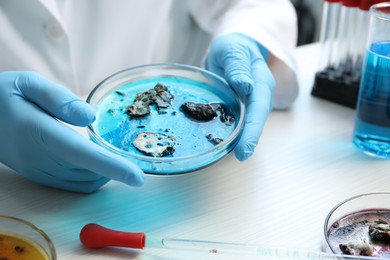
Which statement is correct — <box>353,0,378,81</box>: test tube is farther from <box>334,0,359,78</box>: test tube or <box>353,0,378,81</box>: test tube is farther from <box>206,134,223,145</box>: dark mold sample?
<box>206,134,223,145</box>: dark mold sample

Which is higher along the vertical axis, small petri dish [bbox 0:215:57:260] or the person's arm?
the person's arm

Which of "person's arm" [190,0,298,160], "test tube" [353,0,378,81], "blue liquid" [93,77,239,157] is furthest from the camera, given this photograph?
"test tube" [353,0,378,81]

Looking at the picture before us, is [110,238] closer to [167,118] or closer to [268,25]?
[167,118]

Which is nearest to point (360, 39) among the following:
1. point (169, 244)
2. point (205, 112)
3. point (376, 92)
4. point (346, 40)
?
point (346, 40)

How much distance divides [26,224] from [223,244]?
0.83ft

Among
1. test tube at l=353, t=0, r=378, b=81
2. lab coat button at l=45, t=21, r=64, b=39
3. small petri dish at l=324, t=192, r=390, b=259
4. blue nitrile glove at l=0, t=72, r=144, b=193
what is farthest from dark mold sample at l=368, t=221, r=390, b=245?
lab coat button at l=45, t=21, r=64, b=39

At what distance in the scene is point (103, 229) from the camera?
718 mm

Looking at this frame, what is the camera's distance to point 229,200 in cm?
81

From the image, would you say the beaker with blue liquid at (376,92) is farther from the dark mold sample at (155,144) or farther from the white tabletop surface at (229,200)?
the dark mold sample at (155,144)

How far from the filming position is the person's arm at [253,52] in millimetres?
870

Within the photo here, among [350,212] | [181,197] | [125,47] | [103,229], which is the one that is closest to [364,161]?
[350,212]

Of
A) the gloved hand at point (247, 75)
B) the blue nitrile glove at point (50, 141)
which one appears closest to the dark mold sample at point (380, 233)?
the gloved hand at point (247, 75)

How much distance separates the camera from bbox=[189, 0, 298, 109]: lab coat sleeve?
41.5 inches

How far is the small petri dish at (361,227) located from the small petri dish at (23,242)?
344 mm
